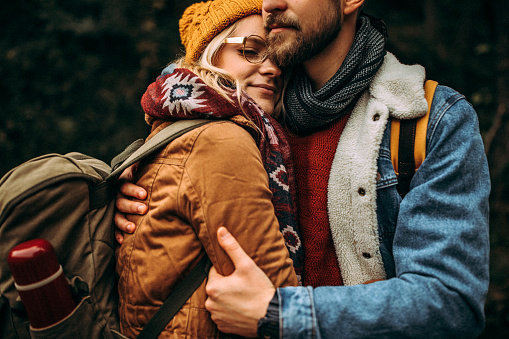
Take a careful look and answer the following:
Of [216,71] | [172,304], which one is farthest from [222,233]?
[216,71]

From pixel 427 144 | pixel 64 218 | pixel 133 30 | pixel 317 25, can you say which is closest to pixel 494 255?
pixel 427 144

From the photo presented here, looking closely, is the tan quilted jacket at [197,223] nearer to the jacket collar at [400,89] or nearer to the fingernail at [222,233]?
the fingernail at [222,233]

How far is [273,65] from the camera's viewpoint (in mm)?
1808

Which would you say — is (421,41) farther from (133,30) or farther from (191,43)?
(191,43)

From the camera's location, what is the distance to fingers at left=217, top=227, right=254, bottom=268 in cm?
115

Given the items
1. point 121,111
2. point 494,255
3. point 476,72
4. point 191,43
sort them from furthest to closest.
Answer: point 476,72 → point 121,111 → point 494,255 → point 191,43

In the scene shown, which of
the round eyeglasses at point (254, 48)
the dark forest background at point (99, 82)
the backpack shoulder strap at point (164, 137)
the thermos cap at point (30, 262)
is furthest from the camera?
the dark forest background at point (99, 82)

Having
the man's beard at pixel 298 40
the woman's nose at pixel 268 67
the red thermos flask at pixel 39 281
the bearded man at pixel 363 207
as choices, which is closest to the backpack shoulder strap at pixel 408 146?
the bearded man at pixel 363 207

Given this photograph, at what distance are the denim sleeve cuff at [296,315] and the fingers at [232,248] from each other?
7.1 inches

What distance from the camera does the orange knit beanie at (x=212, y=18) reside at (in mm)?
1785

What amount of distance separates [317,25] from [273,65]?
303 mm

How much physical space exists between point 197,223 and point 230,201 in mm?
144

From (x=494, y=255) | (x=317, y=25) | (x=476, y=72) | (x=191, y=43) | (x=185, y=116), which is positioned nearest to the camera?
(x=185, y=116)

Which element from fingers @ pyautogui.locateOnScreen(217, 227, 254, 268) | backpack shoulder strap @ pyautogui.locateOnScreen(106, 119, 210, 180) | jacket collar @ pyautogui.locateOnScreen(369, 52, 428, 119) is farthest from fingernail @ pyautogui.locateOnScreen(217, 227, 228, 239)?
jacket collar @ pyautogui.locateOnScreen(369, 52, 428, 119)
